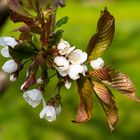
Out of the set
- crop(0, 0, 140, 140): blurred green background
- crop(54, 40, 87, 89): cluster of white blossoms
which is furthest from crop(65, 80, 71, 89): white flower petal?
crop(0, 0, 140, 140): blurred green background

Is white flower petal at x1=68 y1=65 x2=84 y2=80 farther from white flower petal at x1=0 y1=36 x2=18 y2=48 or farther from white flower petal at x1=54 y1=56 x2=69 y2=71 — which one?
white flower petal at x1=0 y1=36 x2=18 y2=48

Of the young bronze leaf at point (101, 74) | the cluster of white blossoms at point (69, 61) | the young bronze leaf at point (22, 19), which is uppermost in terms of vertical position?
the young bronze leaf at point (22, 19)

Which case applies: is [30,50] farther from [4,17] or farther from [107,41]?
[4,17]

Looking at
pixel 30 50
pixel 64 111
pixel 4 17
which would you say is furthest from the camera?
pixel 64 111

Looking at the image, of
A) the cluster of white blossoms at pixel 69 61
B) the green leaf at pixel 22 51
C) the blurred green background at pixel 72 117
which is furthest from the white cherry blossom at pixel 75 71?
the blurred green background at pixel 72 117

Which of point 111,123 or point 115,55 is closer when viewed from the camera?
point 111,123

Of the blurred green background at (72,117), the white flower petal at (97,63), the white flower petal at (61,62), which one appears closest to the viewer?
the white flower petal at (61,62)

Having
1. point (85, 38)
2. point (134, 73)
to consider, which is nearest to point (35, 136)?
point (134, 73)

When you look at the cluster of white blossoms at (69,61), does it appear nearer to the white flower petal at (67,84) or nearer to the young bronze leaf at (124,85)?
the white flower petal at (67,84)
